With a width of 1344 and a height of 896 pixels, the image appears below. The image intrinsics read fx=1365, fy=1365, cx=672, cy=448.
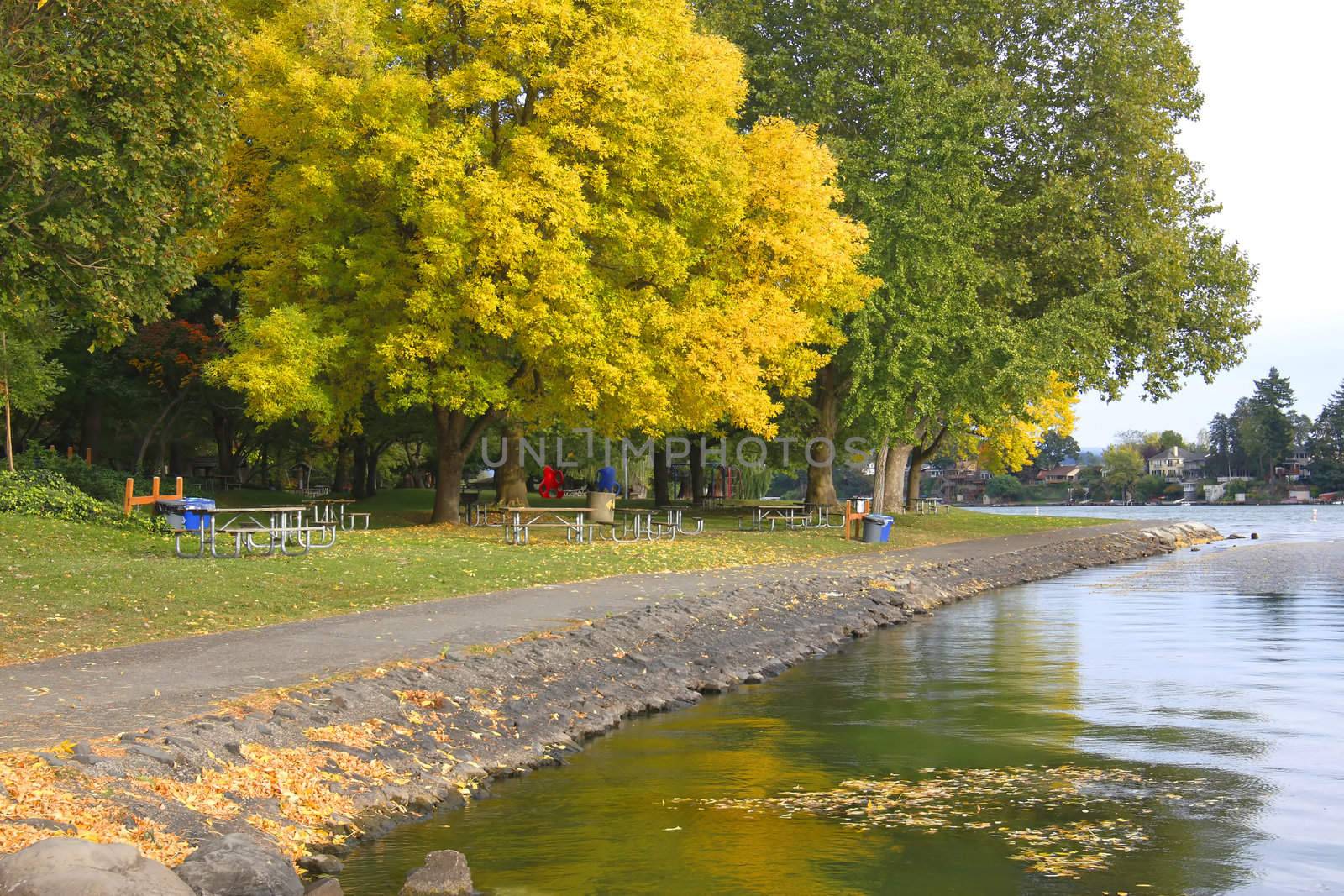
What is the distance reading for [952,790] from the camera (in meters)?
12.0

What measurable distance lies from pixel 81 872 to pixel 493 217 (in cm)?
2407

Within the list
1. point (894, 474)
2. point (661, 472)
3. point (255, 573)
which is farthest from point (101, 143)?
point (661, 472)

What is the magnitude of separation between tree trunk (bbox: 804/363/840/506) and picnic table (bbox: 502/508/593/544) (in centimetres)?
1163

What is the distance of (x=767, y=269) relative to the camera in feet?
122

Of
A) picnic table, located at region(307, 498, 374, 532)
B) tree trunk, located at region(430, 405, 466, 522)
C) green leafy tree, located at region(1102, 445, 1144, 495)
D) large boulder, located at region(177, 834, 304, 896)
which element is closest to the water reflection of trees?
large boulder, located at region(177, 834, 304, 896)

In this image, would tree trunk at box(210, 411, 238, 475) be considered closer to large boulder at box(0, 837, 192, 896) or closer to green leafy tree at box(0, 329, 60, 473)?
green leafy tree at box(0, 329, 60, 473)

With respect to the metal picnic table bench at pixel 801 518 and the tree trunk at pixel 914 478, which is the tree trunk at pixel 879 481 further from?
the tree trunk at pixel 914 478

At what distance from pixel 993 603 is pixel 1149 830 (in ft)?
67.0

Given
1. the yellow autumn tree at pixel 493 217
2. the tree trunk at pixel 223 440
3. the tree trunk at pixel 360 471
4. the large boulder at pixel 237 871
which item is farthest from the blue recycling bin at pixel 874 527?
the large boulder at pixel 237 871

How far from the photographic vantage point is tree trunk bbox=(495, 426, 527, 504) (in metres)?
37.7

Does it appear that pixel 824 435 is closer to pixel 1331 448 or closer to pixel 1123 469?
pixel 1331 448

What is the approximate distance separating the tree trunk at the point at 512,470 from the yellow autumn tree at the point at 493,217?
1941mm

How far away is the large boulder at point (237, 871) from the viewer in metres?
8.27

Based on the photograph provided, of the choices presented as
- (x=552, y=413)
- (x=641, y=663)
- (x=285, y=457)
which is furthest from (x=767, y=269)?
(x=285, y=457)
